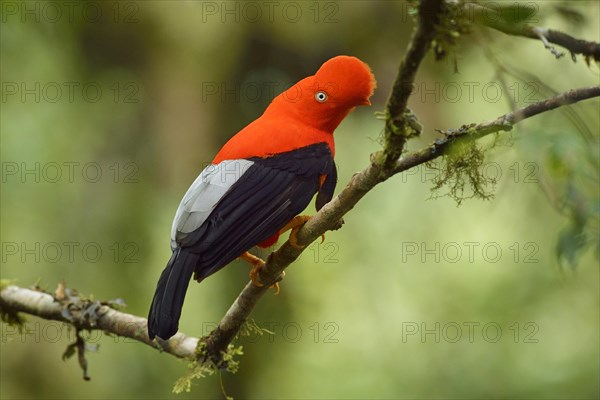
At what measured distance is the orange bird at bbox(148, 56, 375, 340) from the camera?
2484mm

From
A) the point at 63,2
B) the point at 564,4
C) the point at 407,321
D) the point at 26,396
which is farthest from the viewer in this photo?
the point at 407,321

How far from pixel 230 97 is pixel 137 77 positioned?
69 centimetres

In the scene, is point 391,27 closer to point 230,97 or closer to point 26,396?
point 230,97

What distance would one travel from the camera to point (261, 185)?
2.68 m

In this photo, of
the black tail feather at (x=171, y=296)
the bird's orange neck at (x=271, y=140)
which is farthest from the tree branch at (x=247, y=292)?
the bird's orange neck at (x=271, y=140)

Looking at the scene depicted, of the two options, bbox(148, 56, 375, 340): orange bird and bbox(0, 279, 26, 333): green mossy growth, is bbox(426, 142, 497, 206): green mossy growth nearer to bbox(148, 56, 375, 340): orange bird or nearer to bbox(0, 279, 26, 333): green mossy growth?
bbox(148, 56, 375, 340): orange bird

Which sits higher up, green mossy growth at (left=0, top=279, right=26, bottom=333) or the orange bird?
the orange bird

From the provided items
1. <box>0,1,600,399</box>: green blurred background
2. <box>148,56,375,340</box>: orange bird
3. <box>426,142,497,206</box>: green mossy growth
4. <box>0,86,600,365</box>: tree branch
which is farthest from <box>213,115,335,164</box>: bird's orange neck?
<box>0,1,600,399</box>: green blurred background

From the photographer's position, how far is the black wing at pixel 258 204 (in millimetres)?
2504

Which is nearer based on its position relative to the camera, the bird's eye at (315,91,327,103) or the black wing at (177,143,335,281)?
the black wing at (177,143,335,281)

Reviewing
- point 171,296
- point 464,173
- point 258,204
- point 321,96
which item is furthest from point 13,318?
point 464,173

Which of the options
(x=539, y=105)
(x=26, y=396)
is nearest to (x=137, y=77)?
(x=26, y=396)

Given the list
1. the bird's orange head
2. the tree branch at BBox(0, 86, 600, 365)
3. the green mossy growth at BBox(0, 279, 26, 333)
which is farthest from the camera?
the green mossy growth at BBox(0, 279, 26, 333)

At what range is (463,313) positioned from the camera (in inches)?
212
